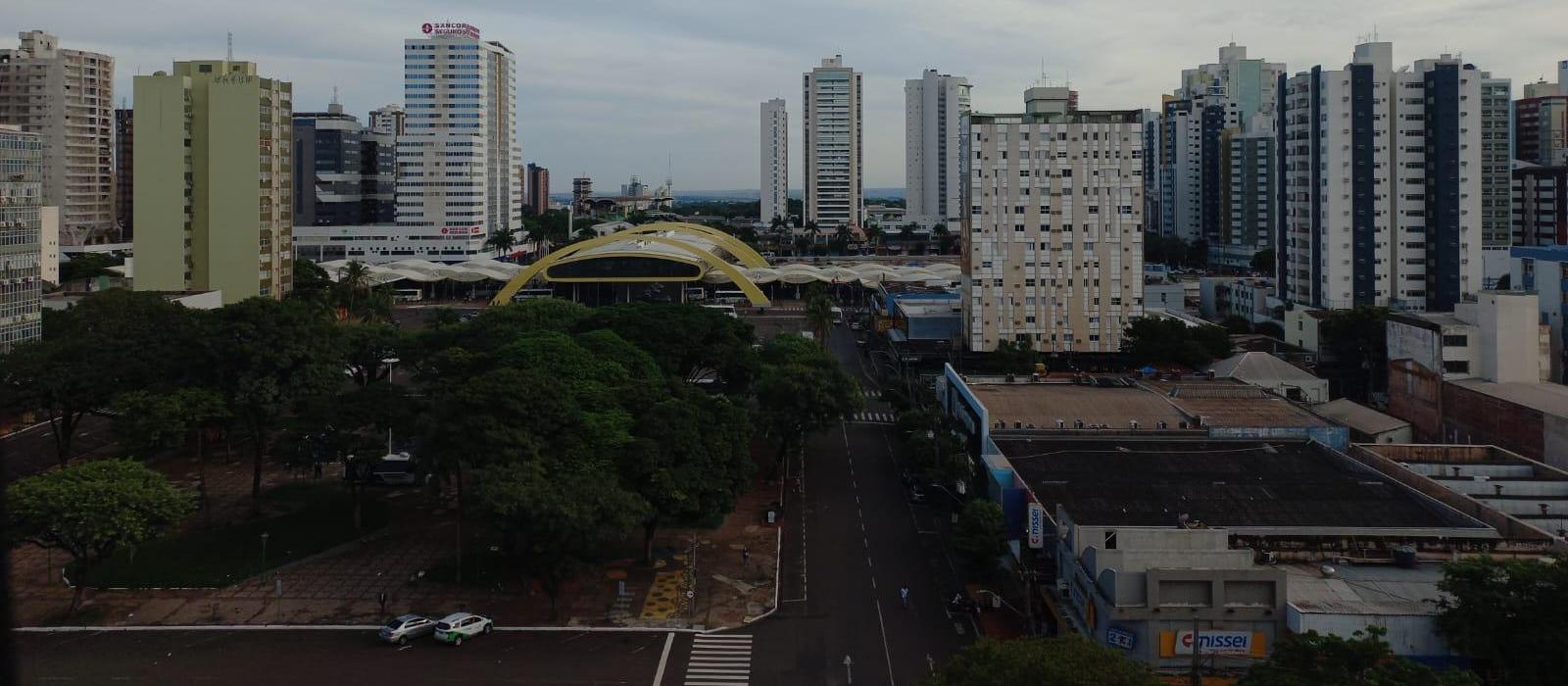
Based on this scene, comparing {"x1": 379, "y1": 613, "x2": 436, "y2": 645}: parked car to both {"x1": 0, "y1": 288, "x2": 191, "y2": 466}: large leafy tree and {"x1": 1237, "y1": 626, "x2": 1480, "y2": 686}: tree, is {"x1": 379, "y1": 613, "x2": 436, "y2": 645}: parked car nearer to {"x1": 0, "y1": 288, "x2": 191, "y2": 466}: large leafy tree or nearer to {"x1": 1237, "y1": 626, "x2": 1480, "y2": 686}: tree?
{"x1": 0, "y1": 288, "x2": 191, "y2": 466}: large leafy tree

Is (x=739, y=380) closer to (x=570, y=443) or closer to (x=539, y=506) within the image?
(x=570, y=443)

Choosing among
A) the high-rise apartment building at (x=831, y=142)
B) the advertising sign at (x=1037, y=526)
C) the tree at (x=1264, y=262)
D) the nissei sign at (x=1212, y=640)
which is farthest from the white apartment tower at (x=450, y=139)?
the nissei sign at (x=1212, y=640)

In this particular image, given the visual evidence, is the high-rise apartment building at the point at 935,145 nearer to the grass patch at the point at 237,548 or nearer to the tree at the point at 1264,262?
the tree at the point at 1264,262

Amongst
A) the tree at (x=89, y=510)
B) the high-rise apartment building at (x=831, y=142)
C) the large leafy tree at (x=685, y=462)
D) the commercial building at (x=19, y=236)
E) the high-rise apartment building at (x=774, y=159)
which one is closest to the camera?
the tree at (x=89, y=510)

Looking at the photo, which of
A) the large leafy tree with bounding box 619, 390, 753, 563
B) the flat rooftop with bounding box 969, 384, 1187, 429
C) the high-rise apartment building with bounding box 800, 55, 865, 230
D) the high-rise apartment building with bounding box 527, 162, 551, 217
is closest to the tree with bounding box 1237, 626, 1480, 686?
the large leafy tree with bounding box 619, 390, 753, 563

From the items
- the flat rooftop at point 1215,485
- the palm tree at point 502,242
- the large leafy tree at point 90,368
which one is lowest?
the flat rooftop at point 1215,485

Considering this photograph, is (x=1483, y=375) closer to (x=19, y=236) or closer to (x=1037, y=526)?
(x=1037, y=526)
